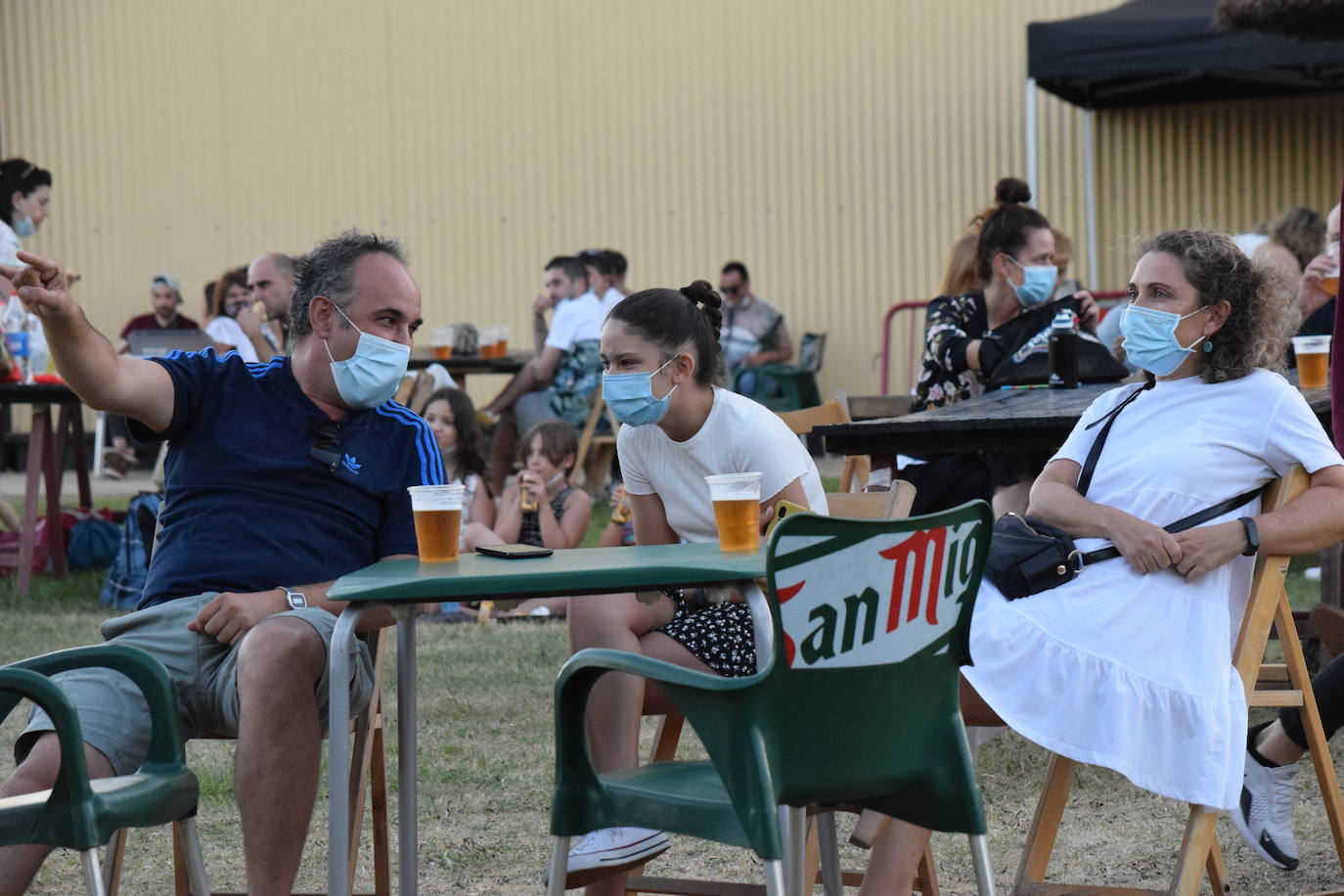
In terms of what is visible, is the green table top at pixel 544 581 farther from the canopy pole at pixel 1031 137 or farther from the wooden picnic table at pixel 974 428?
the canopy pole at pixel 1031 137

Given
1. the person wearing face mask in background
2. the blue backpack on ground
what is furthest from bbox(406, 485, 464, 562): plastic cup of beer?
the blue backpack on ground

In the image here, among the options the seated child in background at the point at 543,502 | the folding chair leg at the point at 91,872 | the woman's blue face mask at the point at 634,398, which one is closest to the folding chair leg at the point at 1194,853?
the woman's blue face mask at the point at 634,398

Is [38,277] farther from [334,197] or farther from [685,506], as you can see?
[334,197]

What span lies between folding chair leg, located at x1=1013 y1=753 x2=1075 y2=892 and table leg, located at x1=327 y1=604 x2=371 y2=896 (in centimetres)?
126

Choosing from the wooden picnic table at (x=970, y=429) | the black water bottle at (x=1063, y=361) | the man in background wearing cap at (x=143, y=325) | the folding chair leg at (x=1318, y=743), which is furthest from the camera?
the man in background wearing cap at (x=143, y=325)

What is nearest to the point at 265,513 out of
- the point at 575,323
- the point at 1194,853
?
the point at 1194,853

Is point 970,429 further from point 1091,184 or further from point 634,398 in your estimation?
point 1091,184

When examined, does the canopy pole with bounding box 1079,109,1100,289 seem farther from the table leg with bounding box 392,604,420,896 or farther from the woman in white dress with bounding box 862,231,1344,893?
the table leg with bounding box 392,604,420,896

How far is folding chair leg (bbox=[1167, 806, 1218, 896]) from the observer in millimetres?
2854

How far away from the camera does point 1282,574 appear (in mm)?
3080

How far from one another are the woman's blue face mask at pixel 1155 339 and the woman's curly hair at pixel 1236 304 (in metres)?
0.04

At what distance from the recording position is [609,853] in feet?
9.05

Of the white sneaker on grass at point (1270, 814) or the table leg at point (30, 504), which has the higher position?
the table leg at point (30, 504)

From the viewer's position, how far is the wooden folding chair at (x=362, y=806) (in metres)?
3.01
